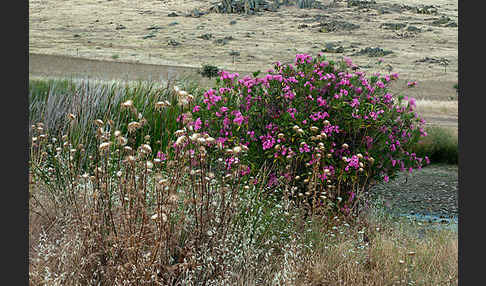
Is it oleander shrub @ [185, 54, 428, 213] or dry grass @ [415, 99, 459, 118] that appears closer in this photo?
oleander shrub @ [185, 54, 428, 213]

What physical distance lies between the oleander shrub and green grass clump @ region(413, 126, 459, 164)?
541 cm

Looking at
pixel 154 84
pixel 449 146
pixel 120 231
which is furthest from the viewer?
pixel 449 146

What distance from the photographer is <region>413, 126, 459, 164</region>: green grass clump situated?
11219mm

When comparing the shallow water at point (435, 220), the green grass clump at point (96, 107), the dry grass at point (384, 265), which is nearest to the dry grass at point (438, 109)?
the shallow water at point (435, 220)

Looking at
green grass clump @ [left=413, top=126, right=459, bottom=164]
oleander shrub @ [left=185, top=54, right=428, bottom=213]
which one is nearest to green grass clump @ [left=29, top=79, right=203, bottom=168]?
oleander shrub @ [left=185, top=54, right=428, bottom=213]

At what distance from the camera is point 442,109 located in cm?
1634

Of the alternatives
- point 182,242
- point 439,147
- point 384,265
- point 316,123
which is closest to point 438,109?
point 439,147

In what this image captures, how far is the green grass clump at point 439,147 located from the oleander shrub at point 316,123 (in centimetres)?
541

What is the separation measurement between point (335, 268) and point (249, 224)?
2.67 feet

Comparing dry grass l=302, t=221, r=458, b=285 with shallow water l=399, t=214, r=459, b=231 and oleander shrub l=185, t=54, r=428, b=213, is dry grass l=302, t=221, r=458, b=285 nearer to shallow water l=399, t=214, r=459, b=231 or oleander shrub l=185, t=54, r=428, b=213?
oleander shrub l=185, t=54, r=428, b=213

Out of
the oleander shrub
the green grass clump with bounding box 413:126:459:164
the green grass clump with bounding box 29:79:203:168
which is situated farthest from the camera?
the green grass clump with bounding box 413:126:459:164

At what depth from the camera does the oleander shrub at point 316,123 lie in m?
5.53

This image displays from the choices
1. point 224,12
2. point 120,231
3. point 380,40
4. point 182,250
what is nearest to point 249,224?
point 182,250

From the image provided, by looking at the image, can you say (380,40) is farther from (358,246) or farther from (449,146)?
(358,246)
